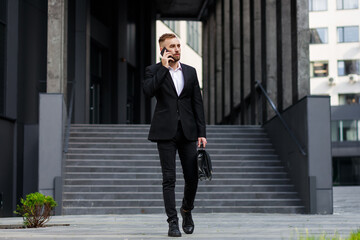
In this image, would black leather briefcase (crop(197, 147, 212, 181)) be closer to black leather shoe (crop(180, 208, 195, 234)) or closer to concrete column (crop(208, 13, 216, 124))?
black leather shoe (crop(180, 208, 195, 234))

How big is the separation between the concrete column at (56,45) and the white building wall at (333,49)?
123ft

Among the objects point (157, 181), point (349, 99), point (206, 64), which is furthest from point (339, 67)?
point (157, 181)

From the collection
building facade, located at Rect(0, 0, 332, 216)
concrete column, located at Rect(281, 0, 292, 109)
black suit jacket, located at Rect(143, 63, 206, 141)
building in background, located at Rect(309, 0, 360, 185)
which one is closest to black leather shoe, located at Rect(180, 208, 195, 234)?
black suit jacket, located at Rect(143, 63, 206, 141)

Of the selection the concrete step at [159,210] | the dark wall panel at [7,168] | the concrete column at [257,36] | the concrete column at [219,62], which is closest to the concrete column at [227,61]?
the concrete column at [219,62]

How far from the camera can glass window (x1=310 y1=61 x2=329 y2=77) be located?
166ft

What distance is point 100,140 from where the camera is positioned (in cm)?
1527

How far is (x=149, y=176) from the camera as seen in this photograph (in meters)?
13.2

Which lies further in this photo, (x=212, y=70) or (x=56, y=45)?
(x=212, y=70)

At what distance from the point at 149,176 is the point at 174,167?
23.3ft

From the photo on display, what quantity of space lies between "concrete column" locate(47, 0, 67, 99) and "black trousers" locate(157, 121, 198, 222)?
8389 mm

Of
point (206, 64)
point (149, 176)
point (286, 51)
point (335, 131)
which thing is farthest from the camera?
point (335, 131)

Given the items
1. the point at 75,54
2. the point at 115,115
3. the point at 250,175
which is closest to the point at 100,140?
the point at 250,175

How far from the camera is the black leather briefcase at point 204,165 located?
20.2ft

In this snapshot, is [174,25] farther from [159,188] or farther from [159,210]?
[159,210]
